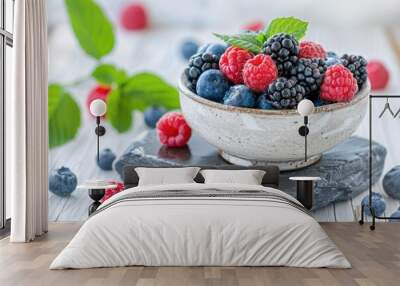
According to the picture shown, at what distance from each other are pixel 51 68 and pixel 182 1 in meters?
1.48

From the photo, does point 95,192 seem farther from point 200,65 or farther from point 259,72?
point 259,72

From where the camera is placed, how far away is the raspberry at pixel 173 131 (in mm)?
6375

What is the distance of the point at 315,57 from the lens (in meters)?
5.73

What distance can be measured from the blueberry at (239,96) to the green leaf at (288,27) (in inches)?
25.3

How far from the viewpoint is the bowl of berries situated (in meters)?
5.58

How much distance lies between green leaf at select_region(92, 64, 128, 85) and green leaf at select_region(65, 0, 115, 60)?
0.42ft

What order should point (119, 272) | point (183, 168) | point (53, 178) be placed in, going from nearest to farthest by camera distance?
point (119, 272), point (183, 168), point (53, 178)

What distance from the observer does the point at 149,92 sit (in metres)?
6.79

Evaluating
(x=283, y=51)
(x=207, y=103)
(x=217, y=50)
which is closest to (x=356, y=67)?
(x=283, y=51)

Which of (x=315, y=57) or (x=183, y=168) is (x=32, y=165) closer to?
(x=183, y=168)

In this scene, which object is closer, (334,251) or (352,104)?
(334,251)

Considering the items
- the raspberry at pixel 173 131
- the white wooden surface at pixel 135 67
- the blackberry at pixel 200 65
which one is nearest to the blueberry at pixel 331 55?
the white wooden surface at pixel 135 67

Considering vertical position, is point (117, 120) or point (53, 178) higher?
point (117, 120)

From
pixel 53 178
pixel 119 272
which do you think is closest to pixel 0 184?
pixel 53 178
